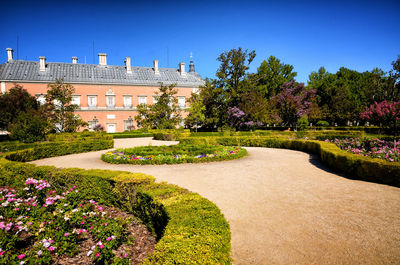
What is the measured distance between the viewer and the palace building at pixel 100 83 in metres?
31.5

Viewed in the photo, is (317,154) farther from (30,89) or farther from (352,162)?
(30,89)

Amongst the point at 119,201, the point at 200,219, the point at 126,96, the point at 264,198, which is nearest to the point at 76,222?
the point at 119,201

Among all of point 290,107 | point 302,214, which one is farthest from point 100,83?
point 302,214

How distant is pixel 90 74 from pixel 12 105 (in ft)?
51.3

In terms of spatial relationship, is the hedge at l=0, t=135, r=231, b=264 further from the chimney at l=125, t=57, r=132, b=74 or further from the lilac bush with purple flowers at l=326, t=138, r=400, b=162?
the chimney at l=125, t=57, r=132, b=74

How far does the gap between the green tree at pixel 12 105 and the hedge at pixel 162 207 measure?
17.0 m

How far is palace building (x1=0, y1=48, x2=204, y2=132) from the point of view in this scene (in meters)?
31.5

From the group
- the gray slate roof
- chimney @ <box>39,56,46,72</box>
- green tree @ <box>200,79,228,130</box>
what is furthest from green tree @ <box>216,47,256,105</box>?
chimney @ <box>39,56,46,72</box>

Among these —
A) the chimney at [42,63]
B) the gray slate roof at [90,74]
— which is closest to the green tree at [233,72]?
the gray slate roof at [90,74]

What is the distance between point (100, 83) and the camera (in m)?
34.3

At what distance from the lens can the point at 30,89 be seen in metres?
31.1

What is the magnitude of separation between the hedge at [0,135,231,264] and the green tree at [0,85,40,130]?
17000 mm

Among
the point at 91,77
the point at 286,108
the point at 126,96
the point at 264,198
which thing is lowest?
the point at 264,198

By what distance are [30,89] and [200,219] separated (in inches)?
1475
